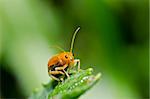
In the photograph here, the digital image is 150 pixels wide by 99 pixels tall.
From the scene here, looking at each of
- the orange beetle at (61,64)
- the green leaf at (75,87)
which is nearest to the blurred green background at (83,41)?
the orange beetle at (61,64)

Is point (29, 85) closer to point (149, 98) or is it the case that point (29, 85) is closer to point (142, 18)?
point (149, 98)

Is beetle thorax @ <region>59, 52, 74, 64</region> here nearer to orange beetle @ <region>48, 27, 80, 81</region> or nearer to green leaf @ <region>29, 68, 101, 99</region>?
orange beetle @ <region>48, 27, 80, 81</region>

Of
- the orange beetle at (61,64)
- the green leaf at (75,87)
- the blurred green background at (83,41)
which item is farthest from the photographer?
the blurred green background at (83,41)

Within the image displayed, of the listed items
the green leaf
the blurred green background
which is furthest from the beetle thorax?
the blurred green background

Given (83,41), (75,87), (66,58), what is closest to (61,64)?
(66,58)

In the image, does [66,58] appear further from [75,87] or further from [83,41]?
[83,41]

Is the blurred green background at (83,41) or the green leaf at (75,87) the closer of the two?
the green leaf at (75,87)

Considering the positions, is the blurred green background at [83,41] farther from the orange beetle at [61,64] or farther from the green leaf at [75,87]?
the green leaf at [75,87]

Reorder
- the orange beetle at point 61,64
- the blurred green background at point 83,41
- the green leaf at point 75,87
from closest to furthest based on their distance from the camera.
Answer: the green leaf at point 75,87 < the orange beetle at point 61,64 < the blurred green background at point 83,41
